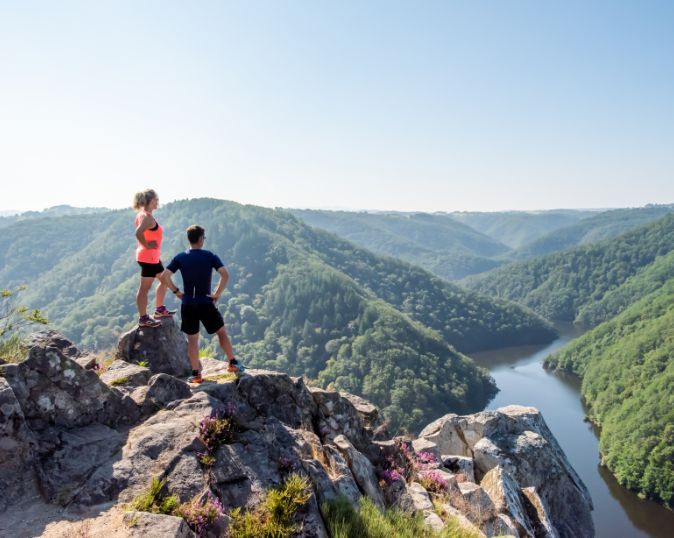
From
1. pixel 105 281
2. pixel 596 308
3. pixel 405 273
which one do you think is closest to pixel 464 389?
pixel 405 273

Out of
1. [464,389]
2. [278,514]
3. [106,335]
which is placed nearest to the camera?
[278,514]

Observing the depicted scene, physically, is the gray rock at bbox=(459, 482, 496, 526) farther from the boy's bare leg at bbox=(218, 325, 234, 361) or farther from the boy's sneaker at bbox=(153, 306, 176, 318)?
the boy's sneaker at bbox=(153, 306, 176, 318)

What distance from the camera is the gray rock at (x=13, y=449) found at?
508 centimetres

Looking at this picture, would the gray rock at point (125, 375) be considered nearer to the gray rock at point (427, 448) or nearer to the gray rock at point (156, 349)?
the gray rock at point (156, 349)

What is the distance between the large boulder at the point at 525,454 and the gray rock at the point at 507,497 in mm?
1403

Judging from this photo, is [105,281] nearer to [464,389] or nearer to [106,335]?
[106,335]

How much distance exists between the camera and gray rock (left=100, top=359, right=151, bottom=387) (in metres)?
7.58

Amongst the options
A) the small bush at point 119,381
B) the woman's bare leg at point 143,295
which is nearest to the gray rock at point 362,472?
the small bush at point 119,381

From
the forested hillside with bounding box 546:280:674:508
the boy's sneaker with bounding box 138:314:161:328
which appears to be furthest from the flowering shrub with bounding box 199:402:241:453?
the forested hillside with bounding box 546:280:674:508

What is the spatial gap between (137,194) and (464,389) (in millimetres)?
91216

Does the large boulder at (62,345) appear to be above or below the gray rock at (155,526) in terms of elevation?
above

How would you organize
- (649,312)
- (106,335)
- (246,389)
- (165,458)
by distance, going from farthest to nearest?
(649,312), (106,335), (246,389), (165,458)

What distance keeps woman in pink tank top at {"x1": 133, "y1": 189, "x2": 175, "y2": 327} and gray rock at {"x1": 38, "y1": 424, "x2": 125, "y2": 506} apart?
9.63ft

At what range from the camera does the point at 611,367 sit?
92125mm
